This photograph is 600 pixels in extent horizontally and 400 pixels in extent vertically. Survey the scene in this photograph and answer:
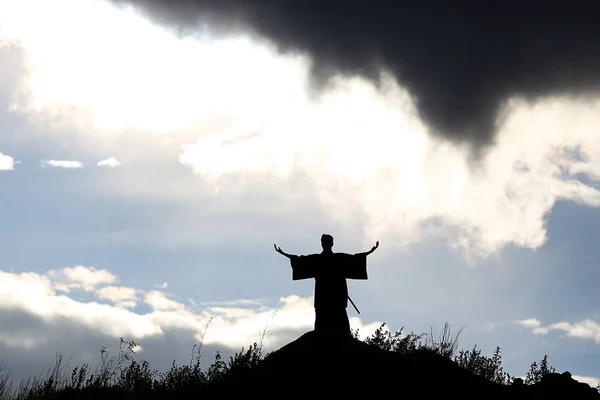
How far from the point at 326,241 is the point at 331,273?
83cm

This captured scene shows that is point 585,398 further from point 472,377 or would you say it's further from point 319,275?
point 319,275

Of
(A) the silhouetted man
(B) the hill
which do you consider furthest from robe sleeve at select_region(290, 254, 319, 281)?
(B) the hill

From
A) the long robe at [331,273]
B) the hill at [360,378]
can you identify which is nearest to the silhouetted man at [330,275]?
the long robe at [331,273]

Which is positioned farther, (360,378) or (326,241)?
(326,241)

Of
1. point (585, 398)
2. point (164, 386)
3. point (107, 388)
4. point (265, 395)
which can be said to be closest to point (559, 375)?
point (585, 398)

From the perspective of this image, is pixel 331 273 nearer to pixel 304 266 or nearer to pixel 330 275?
pixel 330 275

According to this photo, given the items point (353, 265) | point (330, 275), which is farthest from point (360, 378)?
point (353, 265)

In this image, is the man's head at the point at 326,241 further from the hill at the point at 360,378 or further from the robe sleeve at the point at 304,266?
the hill at the point at 360,378

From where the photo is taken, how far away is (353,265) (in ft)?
50.3

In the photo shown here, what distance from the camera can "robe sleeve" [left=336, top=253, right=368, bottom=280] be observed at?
1530 centimetres

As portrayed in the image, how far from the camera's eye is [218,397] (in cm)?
1273

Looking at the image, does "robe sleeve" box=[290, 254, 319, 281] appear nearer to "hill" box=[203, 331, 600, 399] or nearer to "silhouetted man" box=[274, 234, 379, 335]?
"silhouetted man" box=[274, 234, 379, 335]

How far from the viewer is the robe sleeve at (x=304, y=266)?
15438 millimetres

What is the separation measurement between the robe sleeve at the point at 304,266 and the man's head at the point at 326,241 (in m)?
0.32
